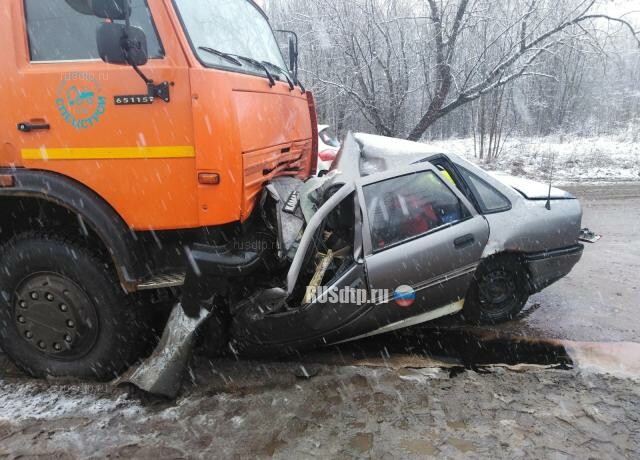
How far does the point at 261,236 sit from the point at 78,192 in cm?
120

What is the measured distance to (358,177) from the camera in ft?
11.2

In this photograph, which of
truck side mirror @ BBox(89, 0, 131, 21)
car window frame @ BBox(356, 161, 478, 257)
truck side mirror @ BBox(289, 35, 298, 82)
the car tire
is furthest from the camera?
truck side mirror @ BBox(289, 35, 298, 82)

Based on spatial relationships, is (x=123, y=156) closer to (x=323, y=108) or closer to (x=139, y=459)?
(x=139, y=459)

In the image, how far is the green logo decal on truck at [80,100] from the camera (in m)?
2.59

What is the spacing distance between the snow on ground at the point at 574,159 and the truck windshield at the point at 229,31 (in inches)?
304

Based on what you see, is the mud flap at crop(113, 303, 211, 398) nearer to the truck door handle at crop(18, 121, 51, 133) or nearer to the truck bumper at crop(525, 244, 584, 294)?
the truck door handle at crop(18, 121, 51, 133)

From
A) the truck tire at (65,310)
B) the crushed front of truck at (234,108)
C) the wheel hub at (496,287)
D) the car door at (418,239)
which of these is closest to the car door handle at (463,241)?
the car door at (418,239)

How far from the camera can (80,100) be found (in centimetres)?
260

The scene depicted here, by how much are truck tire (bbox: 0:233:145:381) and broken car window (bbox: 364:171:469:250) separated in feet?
6.02

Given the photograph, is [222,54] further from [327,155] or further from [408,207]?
[327,155]

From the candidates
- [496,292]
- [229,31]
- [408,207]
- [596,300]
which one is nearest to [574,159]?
[596,300]

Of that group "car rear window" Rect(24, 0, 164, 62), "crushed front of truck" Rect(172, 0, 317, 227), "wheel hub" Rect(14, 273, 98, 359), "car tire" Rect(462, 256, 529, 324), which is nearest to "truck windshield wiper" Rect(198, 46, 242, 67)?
"crushed front of truck" Rect(172, 0, 317, 227)

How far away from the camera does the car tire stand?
12.1 ft

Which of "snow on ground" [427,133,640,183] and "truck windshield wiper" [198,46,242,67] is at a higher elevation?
"truck windshield wiper" [198,46,242,67]
